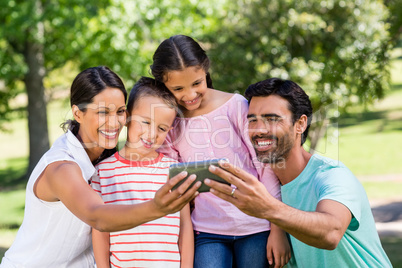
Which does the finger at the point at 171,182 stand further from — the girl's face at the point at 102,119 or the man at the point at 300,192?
the girl's face at the point at 102,119

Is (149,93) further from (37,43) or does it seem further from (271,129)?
(37,43)

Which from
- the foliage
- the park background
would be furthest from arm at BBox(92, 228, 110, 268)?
the foliage

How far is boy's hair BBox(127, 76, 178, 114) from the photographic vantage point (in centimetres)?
337

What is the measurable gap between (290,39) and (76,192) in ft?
33.3

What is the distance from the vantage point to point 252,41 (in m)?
12.2

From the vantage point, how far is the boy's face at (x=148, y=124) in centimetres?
Result: 327

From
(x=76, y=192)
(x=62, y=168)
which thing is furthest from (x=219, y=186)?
(x=62, y=168)

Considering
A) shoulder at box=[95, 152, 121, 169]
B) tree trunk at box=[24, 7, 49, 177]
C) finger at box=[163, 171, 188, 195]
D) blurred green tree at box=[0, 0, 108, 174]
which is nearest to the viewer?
finger at box=[163, 171, 188, 195]

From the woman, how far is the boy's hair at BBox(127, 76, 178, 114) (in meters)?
0.10

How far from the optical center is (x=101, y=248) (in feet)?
10.1

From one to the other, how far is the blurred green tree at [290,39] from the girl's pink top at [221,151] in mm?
7400

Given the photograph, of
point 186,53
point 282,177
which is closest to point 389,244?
point 282,177

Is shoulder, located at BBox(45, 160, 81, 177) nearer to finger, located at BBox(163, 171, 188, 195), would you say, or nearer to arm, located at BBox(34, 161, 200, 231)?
arm, located at BBox(34, 161, 200, 231)

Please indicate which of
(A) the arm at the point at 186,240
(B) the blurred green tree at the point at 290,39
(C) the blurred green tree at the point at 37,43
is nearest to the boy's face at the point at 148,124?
(A) the arm at the point at 186,240
